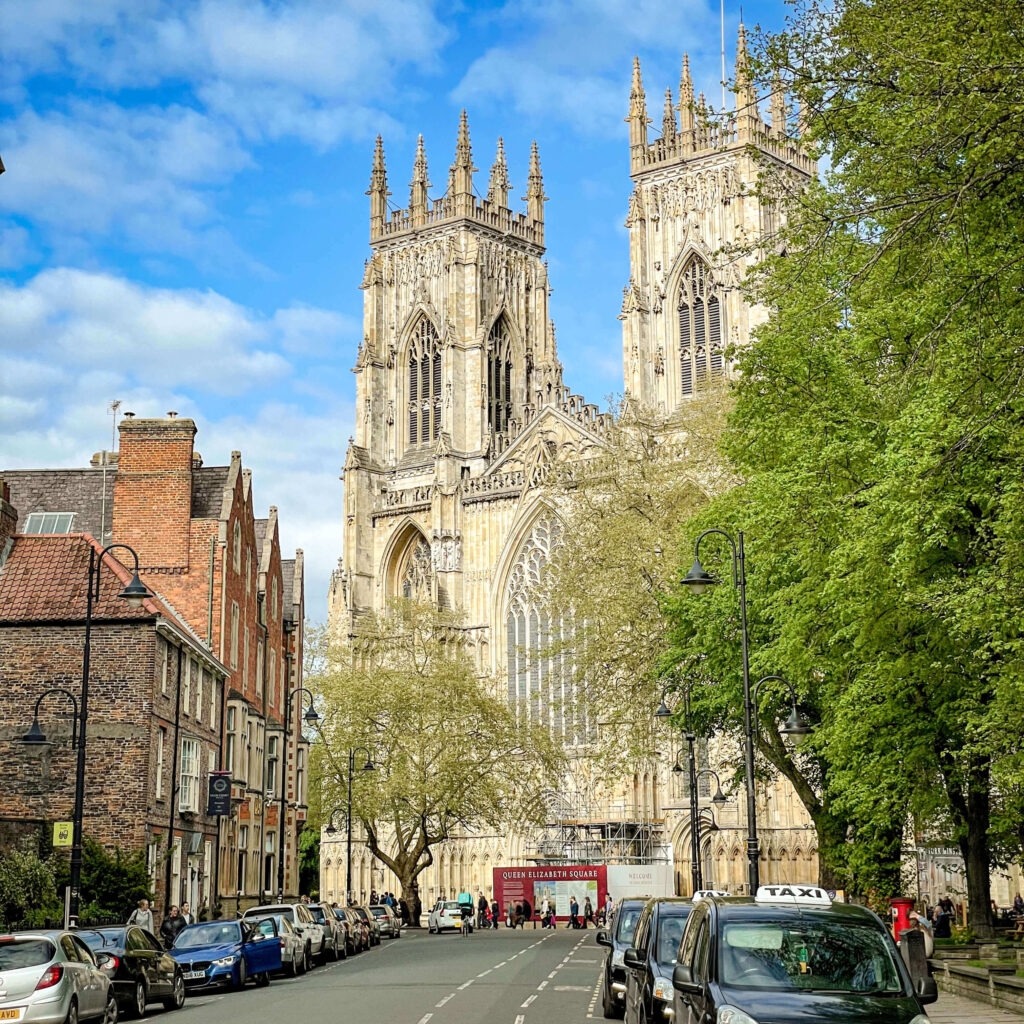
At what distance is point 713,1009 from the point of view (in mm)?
10562

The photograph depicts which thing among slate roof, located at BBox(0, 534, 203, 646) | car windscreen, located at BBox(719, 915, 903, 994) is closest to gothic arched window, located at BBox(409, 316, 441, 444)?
slate roof, located at BBox(0, 534, 203, 646)

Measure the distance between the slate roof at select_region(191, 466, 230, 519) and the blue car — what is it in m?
16.6

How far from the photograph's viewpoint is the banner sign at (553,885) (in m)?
59.6

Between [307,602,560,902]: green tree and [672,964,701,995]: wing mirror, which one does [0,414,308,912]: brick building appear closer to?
[307,602,560,902]: green tree

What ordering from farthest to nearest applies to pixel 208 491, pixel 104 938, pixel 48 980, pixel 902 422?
1. pixel 208 491
2. pixel 902 422
3. pixel 104 938
4. pixel 48 980

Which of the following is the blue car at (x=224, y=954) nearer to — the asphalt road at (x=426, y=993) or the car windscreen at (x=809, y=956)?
the asphalt road at (x=426, y=993)

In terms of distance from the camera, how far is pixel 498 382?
85438 mm

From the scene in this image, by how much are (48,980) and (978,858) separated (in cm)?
1555

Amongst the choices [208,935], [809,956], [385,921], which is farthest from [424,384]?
[809,956]

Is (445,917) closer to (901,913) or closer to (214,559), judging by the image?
(214,559)

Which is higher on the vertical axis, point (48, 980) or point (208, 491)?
point (208, 491)

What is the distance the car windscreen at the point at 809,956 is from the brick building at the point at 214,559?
2739cm

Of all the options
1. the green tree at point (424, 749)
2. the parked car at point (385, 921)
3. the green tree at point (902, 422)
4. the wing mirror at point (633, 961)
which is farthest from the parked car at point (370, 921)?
the wing mirror at point (633, 961)

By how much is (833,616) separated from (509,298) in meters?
64.6
